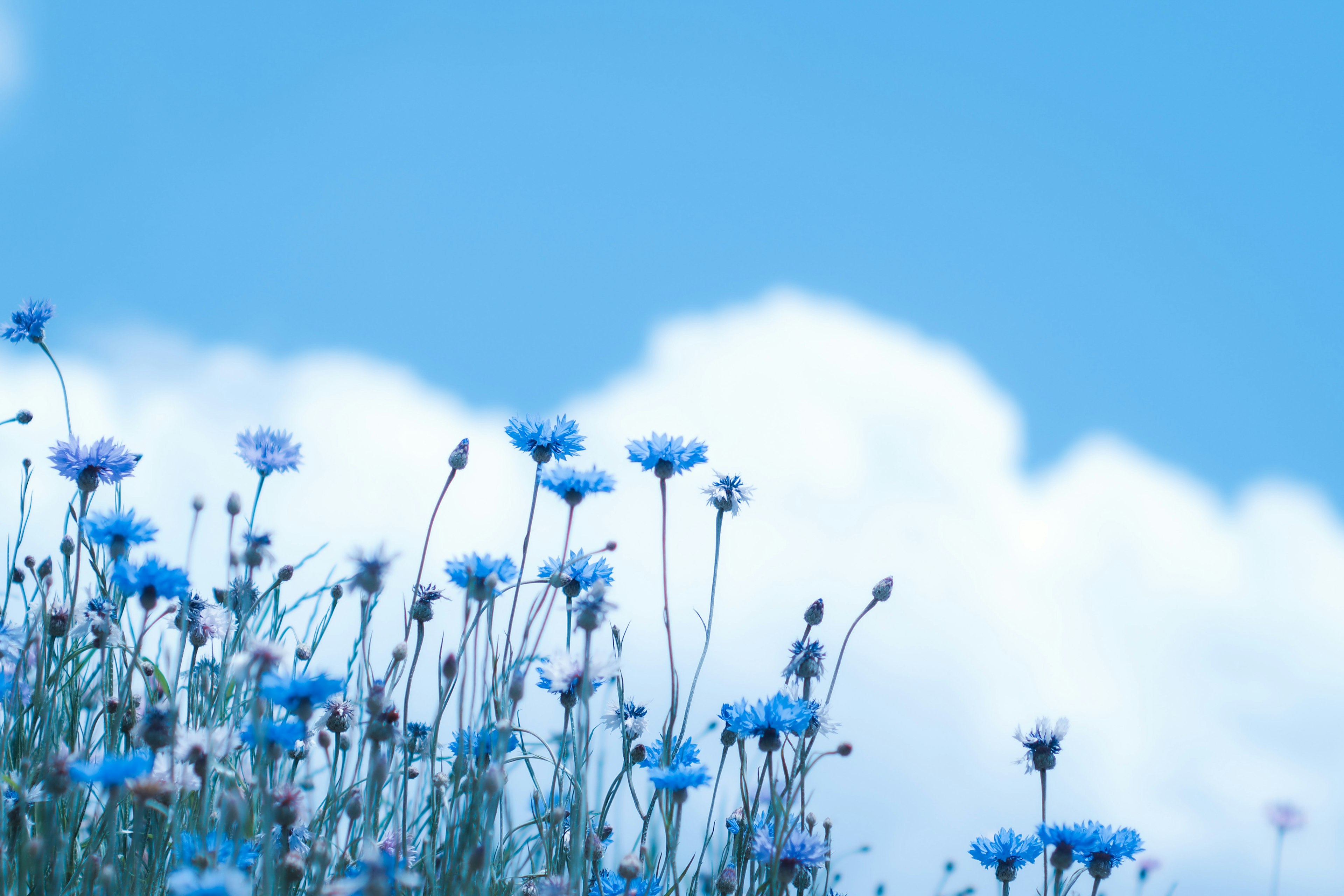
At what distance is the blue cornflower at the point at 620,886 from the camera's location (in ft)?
8.63

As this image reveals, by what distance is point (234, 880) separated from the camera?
164 cm

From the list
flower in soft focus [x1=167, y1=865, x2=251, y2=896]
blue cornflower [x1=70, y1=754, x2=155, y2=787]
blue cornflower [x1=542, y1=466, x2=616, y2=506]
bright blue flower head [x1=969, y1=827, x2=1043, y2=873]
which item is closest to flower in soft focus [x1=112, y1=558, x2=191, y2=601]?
blue cornflower [x1=70, y1=754, x2=155, y2=787]

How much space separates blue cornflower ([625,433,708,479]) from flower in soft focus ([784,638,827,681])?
0.66m

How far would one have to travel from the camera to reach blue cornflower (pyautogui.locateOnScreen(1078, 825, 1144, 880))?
2.78 meters

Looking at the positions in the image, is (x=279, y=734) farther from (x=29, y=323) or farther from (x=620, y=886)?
(x=29, y=323)

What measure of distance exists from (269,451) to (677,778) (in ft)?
4.69

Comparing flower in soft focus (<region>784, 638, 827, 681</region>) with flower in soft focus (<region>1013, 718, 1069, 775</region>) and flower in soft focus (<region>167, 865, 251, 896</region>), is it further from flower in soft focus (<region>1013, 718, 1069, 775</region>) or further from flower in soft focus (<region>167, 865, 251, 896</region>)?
flower in soft focus (<region>167, 865, 251, 896</region>)

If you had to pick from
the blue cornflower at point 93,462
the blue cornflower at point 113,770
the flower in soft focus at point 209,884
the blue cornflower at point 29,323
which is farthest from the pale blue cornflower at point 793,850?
the blue cornflower at point 29,323

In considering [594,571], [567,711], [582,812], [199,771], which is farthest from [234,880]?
[594,571]

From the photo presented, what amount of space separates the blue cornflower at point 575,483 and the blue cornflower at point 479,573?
9.4 inches

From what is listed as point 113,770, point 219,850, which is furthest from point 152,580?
point 219,850

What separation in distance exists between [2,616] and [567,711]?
215cm

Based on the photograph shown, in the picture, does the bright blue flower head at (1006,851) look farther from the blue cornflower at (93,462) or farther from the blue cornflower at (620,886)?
the blue cornflower at (93,462)

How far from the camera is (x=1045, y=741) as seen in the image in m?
3.10
